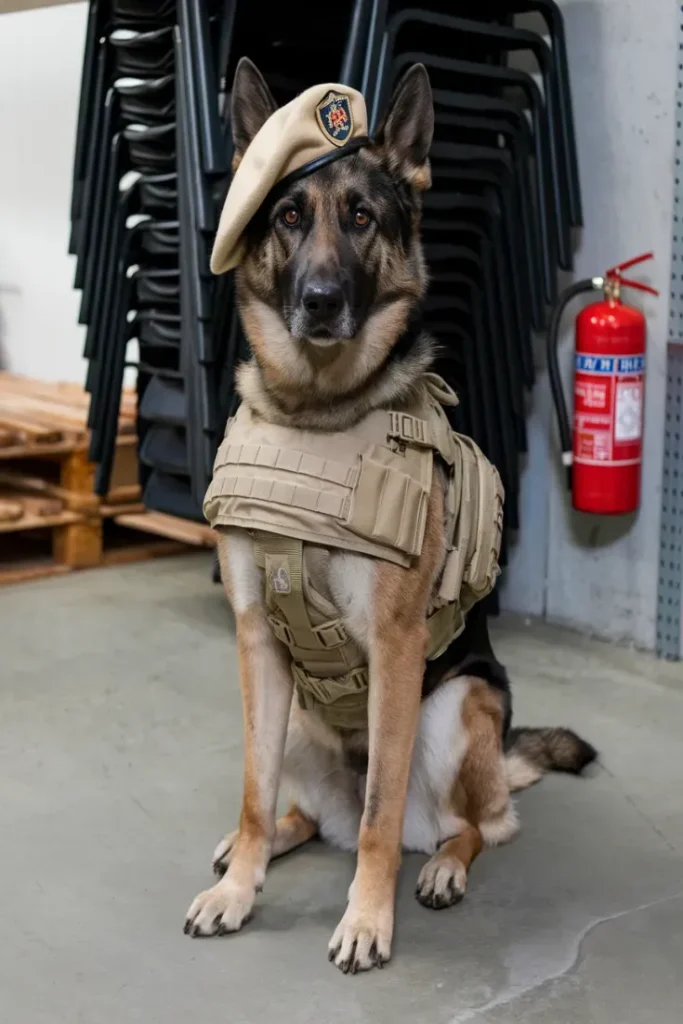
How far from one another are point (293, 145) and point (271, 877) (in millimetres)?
1334

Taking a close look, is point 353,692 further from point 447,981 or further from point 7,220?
point 7,220

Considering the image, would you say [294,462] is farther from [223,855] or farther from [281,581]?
[223,855]

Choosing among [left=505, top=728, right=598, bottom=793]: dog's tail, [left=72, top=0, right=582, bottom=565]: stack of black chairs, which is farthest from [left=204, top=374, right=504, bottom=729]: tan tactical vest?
[left=72, top=0, right=582, bottom=565]: stack of black chairs

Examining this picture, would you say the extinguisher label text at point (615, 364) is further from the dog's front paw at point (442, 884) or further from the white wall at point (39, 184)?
the white wall at point (39, 184)

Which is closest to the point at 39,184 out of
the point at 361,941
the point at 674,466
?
the point at 674,466

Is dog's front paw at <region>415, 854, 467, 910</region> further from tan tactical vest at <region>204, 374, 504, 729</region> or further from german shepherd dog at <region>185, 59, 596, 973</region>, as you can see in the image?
tan tactical vest at <region>204, 374, 504, 729</region>

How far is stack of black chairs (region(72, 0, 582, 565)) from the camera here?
306 centimetres

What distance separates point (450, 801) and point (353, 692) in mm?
323

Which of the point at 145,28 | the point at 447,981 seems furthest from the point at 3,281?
the point at 447,981

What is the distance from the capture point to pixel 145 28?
11.1 ft

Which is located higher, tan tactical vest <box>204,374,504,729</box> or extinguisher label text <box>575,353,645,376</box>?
extinguisher label text <box>575,353,645,376</box>

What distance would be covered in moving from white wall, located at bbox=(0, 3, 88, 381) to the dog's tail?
3.55 meters

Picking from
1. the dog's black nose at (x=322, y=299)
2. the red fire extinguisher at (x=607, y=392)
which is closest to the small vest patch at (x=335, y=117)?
the dog's black nose at (x=322, y=299)

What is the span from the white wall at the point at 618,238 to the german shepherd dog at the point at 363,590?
1472 mm
